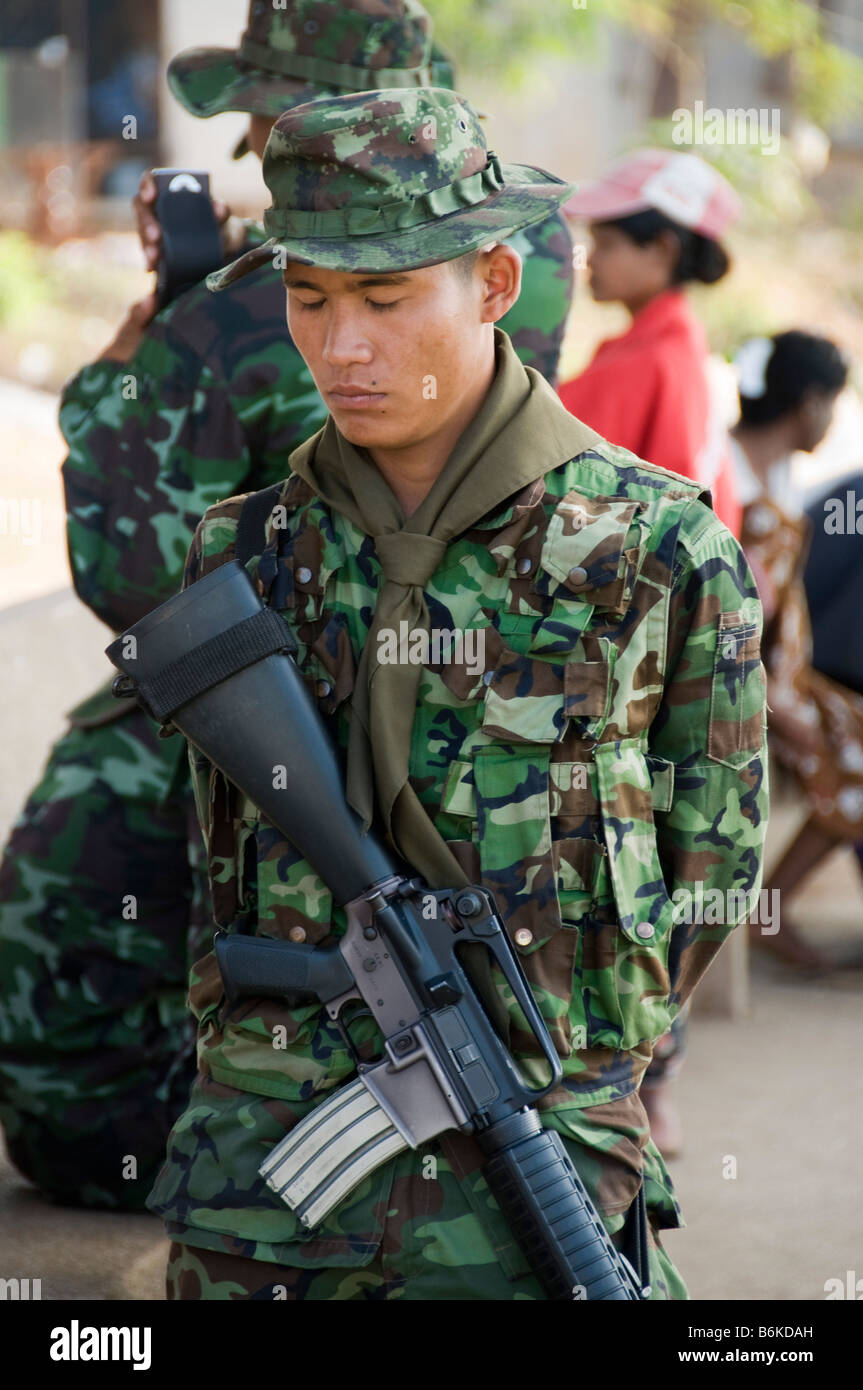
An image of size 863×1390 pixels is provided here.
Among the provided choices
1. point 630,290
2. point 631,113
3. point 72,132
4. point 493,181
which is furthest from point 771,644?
point 631,113

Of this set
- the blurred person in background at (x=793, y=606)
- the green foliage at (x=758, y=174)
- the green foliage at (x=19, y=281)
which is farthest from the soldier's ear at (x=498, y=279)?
the green foliage at (x=758, y=174)

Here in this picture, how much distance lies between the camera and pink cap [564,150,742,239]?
13.9ft

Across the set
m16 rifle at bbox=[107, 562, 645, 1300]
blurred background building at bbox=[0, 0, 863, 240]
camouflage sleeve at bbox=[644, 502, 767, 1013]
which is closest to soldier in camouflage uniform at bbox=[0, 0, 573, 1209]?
m16 rifle at bbox=[107, 562, 645, 1300]

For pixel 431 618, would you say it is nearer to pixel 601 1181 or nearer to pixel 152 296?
pixel 601 1181

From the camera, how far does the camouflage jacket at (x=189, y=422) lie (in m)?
2.83

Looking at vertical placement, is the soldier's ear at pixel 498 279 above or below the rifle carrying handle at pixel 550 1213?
above

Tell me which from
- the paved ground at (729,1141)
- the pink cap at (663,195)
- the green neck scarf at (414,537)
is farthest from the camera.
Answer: the pink cap at (663,195)

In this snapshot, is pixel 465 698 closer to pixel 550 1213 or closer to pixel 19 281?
pixel 550 1213

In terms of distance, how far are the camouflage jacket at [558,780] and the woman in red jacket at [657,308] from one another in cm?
201

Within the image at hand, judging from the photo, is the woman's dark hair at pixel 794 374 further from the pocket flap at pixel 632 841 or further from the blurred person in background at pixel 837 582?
the pocket flap at pixel 632 841

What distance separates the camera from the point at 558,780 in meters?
1.88

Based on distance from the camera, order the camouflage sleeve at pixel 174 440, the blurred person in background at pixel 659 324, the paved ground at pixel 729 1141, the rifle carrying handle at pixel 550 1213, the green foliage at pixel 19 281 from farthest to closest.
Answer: the green foliage at pixel 19 281, the blurred person in background at pixel 659 324, the paved ground at pixel 729 1141, the camouflage sleeve at pixel 174 440, the rifle carrying handle at pixel 550 1213

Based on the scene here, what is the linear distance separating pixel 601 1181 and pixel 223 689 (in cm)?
68

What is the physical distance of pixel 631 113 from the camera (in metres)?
16.5
